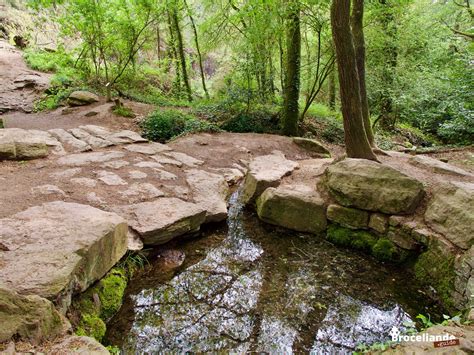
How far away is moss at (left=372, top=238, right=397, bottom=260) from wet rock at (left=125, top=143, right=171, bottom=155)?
164 inches

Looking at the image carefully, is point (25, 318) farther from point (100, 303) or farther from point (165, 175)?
point (165, 175)

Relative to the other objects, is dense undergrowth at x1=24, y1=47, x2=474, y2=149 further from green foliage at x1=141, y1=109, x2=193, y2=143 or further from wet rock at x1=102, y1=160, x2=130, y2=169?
wet rock at x1=102, y1=160, x2=130, y2=169

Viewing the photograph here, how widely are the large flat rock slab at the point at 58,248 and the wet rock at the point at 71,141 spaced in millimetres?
2555

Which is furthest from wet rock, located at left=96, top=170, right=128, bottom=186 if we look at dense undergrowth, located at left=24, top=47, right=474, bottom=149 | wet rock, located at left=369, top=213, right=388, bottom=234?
wet rock, located at left=369, top=213, right=388, bottom=234

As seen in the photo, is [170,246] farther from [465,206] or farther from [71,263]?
[465,206]

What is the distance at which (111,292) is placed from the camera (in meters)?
2.89

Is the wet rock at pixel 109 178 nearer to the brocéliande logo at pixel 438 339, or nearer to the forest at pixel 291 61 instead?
the forest at pixel 291 61

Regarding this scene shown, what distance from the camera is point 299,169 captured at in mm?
5723

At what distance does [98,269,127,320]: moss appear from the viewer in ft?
9.11

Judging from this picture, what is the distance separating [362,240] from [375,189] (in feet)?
2.33

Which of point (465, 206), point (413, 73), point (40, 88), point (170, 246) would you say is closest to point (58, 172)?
point (170, 246)

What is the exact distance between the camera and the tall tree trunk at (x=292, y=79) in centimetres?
777

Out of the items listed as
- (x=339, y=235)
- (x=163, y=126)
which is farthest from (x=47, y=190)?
(x=163, y=126)

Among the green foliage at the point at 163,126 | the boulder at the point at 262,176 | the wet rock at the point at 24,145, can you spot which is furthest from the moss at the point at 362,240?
the green foliage at the point at 163,126
